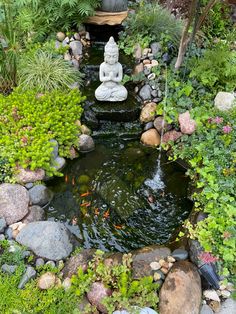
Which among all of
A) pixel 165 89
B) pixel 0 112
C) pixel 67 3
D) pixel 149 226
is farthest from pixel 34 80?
pixel 149 226

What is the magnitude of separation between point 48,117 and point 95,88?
4.26ft

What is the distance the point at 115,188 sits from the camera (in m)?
4.75

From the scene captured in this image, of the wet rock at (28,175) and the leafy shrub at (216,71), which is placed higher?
the leafy shrub at (216,71)

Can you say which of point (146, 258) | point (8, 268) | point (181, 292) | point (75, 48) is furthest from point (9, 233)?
point (75, 48)

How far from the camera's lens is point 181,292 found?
3285mm

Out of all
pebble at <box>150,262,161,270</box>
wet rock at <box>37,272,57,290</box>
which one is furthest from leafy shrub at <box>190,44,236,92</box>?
wet rock at <box>37,272,57,290</box>

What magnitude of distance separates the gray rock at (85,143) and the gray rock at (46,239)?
1.62m

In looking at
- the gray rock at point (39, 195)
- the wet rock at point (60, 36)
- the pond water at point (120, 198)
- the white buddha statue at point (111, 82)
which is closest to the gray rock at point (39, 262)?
the pond water at point (120, 198)

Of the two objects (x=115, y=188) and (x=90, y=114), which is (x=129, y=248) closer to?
(x=115, y=188)

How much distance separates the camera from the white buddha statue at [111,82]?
5.43m

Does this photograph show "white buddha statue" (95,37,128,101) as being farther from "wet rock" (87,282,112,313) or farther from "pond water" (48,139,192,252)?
"wet rock" (87,282,112,313)

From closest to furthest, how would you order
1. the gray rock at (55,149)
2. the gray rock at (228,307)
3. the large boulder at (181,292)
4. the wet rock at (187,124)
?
the large boulder at (181,292), the gray rock at (228,307), the gray rock at (55,149), the wet rock at (187,124)

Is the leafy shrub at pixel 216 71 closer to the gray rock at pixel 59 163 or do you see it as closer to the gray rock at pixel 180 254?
the gray rock at pixel 59 163

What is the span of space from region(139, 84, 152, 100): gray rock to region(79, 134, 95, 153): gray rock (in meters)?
1.22
